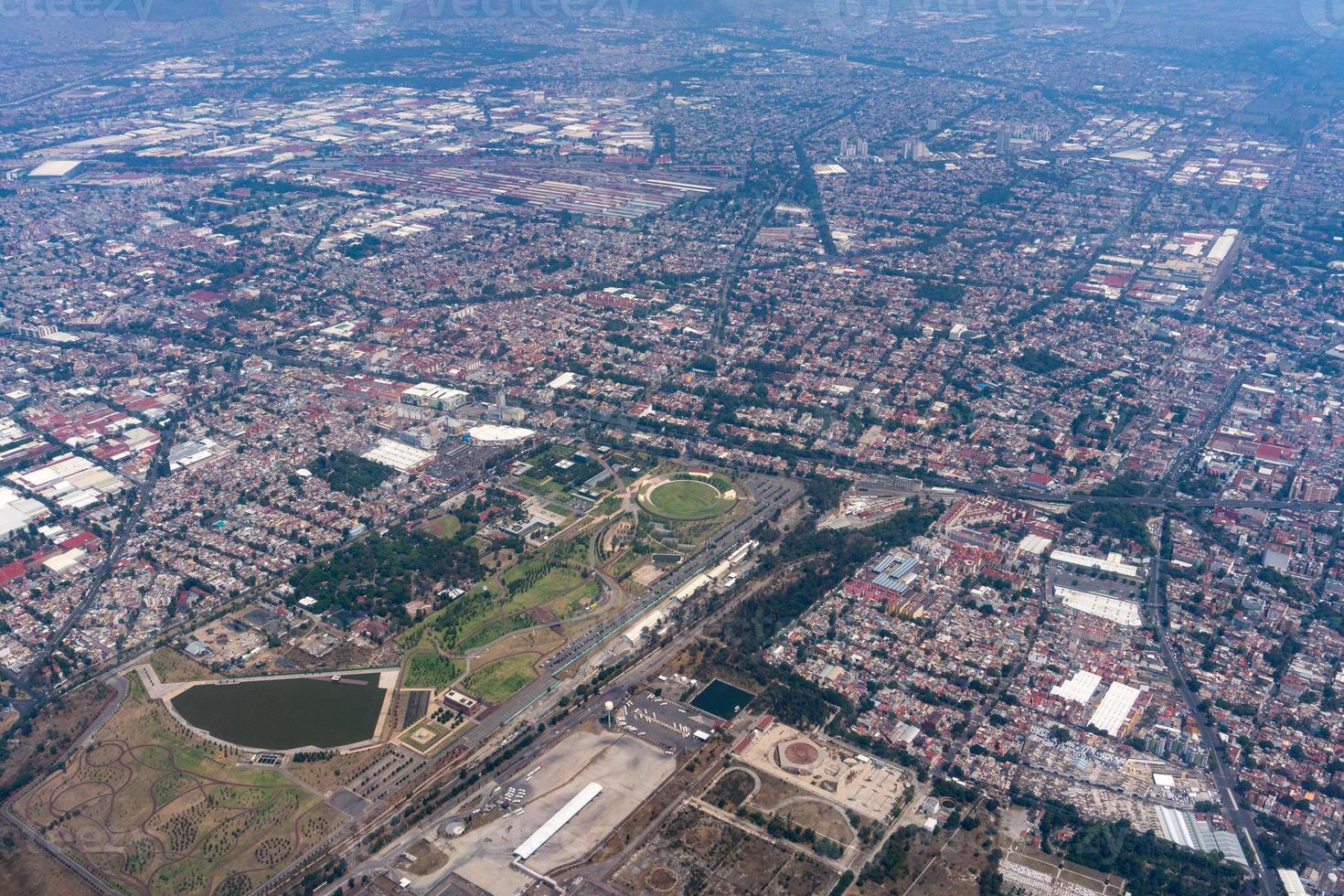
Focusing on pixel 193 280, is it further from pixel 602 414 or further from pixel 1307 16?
pixel 1307 16

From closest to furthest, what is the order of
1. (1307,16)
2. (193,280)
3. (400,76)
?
(193,280), (400,76), (1307,16)

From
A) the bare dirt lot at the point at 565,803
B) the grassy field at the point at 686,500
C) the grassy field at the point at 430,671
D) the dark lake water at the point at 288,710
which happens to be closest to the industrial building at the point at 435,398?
the grassy field at the point at 686,500

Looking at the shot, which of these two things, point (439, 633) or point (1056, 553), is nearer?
point (439, 633)

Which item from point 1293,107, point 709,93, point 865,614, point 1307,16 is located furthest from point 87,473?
point 1307,16

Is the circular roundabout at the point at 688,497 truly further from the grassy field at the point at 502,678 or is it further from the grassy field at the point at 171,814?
the grassy field at the point at 171,814

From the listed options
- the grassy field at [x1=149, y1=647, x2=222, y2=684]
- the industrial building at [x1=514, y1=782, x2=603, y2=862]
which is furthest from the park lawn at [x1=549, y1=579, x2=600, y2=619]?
the grassy field at [x1=149, y1=647, x2=222, y2=684]

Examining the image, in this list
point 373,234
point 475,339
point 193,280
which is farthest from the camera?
point 373,234

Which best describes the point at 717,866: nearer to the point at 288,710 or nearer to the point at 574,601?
the point at 574,601

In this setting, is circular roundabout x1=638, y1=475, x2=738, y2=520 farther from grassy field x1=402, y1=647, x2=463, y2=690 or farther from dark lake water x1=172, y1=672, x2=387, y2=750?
dark lake water x1=172, y1=672, x2=387, y2=750
